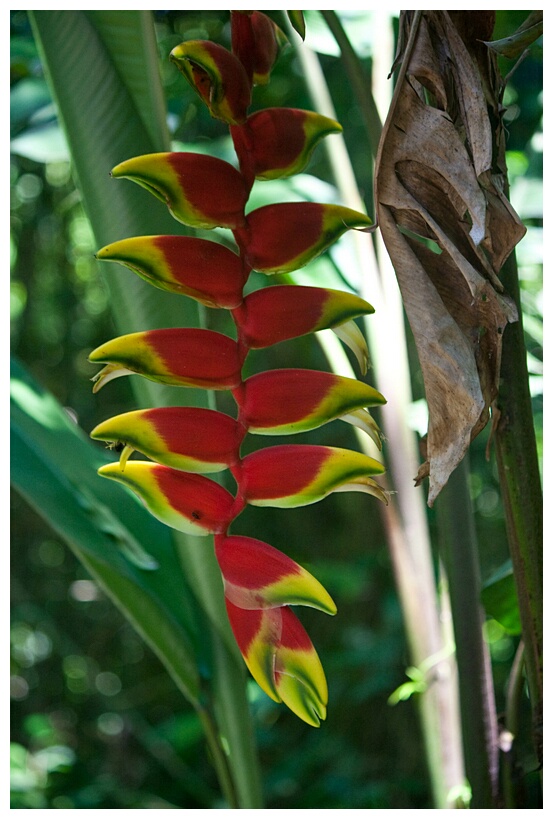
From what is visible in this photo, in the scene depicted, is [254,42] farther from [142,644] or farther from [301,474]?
[142,644]

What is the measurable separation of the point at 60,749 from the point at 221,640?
3.28 ft

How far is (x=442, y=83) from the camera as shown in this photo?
Result: 0.25 metres

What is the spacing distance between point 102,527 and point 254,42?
0.81ft

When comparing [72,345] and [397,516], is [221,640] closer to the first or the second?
[397,516]

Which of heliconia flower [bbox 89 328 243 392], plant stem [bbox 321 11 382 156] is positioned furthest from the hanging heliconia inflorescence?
plant stem [bbox 321 11 382 156]

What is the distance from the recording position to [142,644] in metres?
1.43

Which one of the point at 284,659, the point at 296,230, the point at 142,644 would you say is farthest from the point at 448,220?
the point at 142,644

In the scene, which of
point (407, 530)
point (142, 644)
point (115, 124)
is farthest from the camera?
point (142, 644)

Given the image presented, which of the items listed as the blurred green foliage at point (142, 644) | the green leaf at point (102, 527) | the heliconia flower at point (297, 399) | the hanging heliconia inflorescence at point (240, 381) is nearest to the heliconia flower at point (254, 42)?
the hanging heliconia inflorescence at point (240, 381)

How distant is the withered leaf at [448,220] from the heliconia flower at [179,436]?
0.07 meters

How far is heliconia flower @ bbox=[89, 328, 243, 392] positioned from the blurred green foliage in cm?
53

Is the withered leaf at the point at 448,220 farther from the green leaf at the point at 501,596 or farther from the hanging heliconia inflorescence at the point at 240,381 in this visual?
the green leaf at the point at 501,596

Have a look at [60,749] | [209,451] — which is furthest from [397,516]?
[60,749]

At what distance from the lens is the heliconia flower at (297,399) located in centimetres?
23
